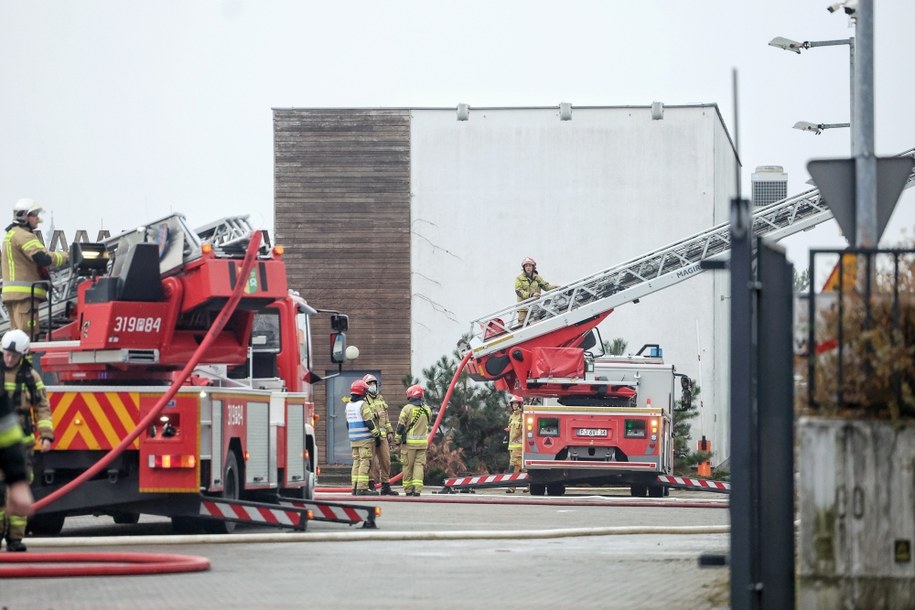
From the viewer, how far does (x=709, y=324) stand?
4244 cm

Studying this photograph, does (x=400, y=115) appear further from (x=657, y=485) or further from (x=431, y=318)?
(x=657, y=485)

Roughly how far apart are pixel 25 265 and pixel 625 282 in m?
15.7

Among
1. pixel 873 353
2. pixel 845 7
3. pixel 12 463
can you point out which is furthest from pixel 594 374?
pixel 12 463

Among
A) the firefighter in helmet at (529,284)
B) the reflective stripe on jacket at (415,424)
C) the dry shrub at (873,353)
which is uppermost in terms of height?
the firefighter in helmet at (529,284)

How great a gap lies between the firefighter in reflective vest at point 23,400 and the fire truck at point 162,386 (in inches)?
42.9

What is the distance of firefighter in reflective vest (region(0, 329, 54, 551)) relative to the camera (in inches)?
496

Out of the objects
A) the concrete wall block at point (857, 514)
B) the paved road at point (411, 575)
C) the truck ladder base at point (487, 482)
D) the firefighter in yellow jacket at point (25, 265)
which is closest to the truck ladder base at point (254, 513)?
the paved road at point (411, 575)

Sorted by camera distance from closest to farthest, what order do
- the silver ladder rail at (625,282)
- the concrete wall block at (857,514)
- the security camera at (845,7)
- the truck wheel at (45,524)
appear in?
the concrete wall block at (857,514) < the truck wheel at (45,524) < the security camera at (845,7) < the silver ladder rail at (625,282)

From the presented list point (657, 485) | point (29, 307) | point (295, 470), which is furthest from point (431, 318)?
point (29, 307)

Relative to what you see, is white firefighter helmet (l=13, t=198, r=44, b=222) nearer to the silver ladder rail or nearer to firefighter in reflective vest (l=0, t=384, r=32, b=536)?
firefighter in reflective vest (l=0, t=384, r=32, b=536)

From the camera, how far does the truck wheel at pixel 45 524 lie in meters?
15.1

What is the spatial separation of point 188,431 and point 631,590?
5.28 metres

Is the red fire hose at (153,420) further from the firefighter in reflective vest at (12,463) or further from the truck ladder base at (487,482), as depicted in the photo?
the truck ladder base at (487,482)

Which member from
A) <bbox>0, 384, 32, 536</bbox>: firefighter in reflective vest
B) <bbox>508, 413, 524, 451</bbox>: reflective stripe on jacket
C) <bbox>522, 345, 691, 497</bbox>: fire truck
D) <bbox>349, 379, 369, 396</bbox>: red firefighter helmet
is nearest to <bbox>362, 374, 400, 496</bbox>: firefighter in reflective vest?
<bbox>349, 379, 369, 396</bbox>: red firefighter helmet
